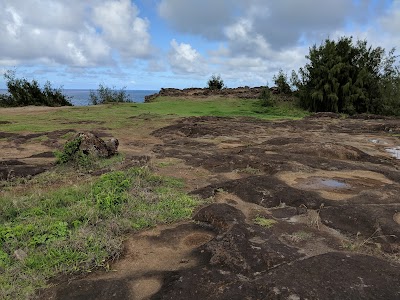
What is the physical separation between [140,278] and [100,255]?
522 millimetres

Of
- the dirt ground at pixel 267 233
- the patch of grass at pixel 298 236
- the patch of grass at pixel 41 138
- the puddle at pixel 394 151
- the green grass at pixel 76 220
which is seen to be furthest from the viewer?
the patch of grass at pixel 41 138

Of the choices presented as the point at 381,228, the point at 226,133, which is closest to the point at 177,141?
the point at 226,133

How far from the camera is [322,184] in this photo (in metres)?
6.07

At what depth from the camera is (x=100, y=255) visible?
136 inches

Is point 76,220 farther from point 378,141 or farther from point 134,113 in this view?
point 134,113

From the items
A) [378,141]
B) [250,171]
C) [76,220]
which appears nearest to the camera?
[76,220]

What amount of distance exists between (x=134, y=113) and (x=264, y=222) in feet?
44.3

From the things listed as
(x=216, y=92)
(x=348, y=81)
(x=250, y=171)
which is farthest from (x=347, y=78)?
(x=250, y=171)

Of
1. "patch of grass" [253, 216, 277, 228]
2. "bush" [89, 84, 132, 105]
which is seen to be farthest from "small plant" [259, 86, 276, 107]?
"patch of grass" [253, 216, 277, 228]

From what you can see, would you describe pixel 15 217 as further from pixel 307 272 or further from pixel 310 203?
pixel 310 203

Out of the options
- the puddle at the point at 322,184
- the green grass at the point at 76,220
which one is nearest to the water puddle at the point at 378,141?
the puddle at the point at 322,184

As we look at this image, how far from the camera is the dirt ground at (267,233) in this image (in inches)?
116

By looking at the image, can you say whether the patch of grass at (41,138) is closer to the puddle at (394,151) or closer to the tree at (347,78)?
the puddle at (394,151)

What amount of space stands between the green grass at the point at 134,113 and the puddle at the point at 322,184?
8195mm
